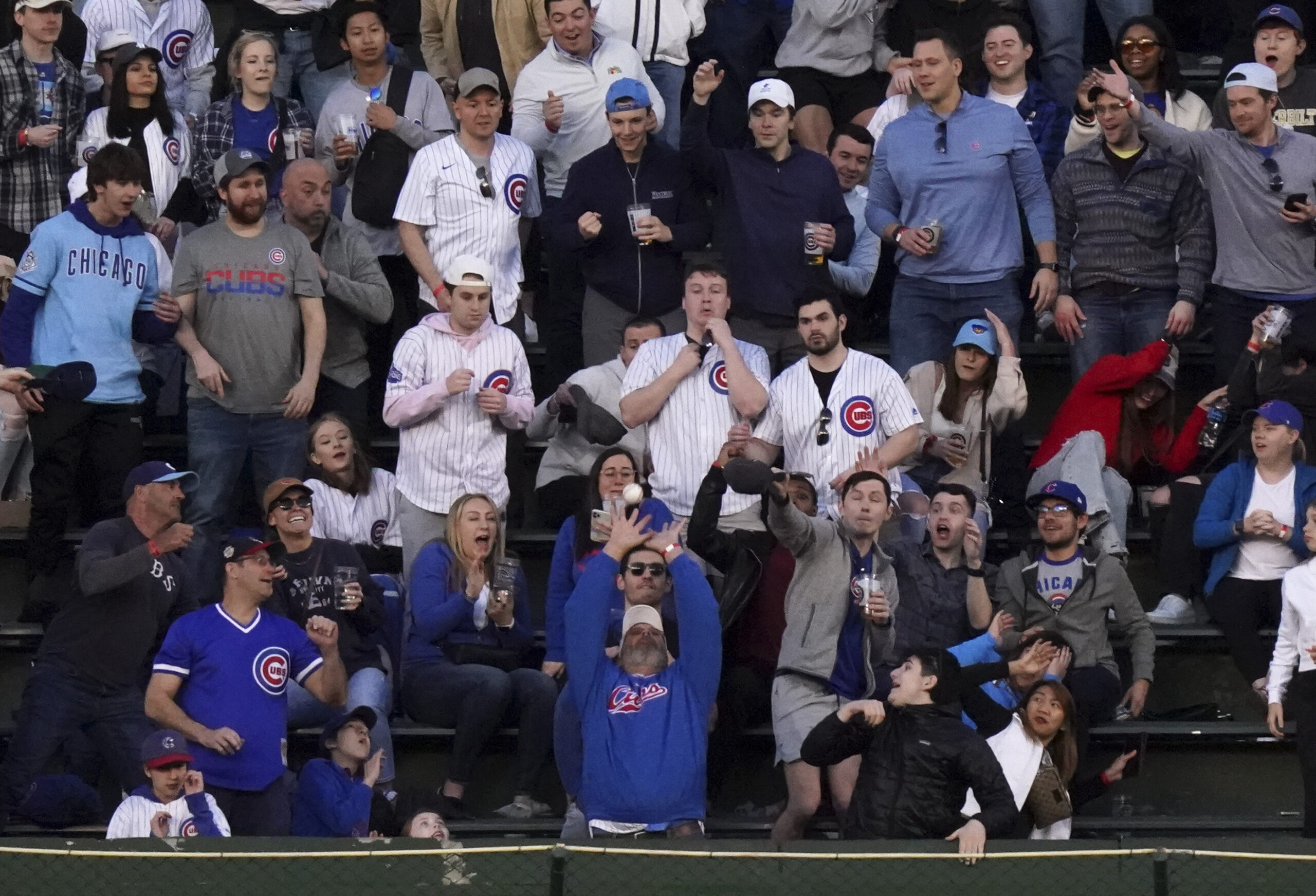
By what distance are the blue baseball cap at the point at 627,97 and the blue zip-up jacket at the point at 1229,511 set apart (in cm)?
315

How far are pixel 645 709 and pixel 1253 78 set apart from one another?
4388 millimetres

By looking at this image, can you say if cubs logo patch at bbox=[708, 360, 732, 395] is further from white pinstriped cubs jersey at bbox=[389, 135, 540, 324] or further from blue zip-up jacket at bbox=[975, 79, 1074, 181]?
blue zip-up jacket at bbox=[975, 79, 1074, 181]

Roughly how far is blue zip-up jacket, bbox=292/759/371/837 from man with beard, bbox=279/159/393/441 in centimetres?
225

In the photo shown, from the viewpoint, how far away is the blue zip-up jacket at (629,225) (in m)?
10.5

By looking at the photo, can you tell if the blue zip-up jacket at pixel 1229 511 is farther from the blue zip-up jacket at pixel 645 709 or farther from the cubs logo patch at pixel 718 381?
the blue zip-up jacket at pixel 645 709

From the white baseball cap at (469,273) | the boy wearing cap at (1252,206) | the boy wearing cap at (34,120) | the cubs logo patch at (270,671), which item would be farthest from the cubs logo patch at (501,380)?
the boy wearing cap at (1252,206)

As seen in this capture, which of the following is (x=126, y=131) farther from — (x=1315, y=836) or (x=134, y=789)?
(x=1315, y=836)

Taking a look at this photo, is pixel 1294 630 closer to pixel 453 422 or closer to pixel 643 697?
pixel 643 697

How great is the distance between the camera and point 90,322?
9.91m

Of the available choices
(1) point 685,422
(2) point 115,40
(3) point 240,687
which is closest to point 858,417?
(1) point 685,422

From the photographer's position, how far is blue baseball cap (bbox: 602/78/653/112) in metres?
10.5

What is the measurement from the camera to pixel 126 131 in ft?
36.3

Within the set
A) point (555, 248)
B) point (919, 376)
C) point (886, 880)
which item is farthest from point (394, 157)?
point (886, 880)

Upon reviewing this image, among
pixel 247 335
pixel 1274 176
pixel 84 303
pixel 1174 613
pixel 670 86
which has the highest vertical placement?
pixel 670 86
